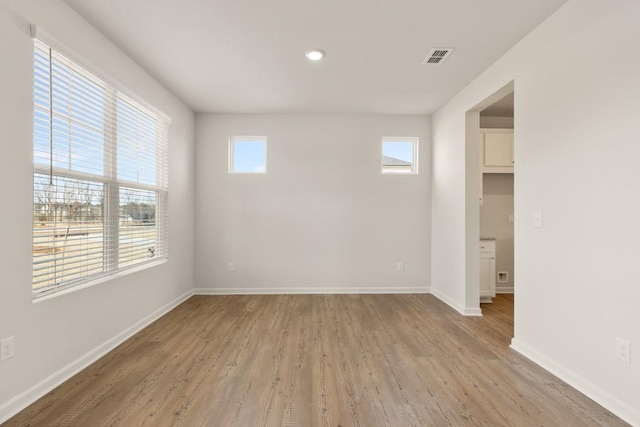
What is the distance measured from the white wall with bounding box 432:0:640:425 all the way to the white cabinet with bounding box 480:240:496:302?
1517mm

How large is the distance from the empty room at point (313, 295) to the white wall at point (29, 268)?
0.6 inches

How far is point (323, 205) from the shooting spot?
467 centimetres

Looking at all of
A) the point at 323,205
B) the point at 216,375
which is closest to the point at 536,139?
the point at 323,205

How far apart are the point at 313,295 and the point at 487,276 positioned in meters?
2.44

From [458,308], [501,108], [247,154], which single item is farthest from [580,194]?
[247,154]

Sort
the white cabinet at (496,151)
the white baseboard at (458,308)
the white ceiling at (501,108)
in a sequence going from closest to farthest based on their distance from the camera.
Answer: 1. the white baseboard at (458,308)
2. the white ceiling at (501,108)
3. the white cabinet at (496,151)

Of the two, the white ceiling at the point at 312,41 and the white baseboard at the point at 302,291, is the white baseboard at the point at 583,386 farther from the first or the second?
the white ceiling at the point at 312,41

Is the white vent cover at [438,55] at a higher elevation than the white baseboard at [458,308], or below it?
higher

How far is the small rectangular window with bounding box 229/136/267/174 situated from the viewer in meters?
4.68

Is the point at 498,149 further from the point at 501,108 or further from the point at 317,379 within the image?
the point at 317,379

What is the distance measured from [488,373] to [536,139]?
6.19 feet

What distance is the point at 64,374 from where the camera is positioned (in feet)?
7.16

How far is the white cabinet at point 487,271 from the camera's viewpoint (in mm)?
4199

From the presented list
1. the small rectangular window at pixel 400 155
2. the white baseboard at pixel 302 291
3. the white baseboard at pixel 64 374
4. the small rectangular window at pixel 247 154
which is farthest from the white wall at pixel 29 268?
the small rectangular window at pixel 400 155
